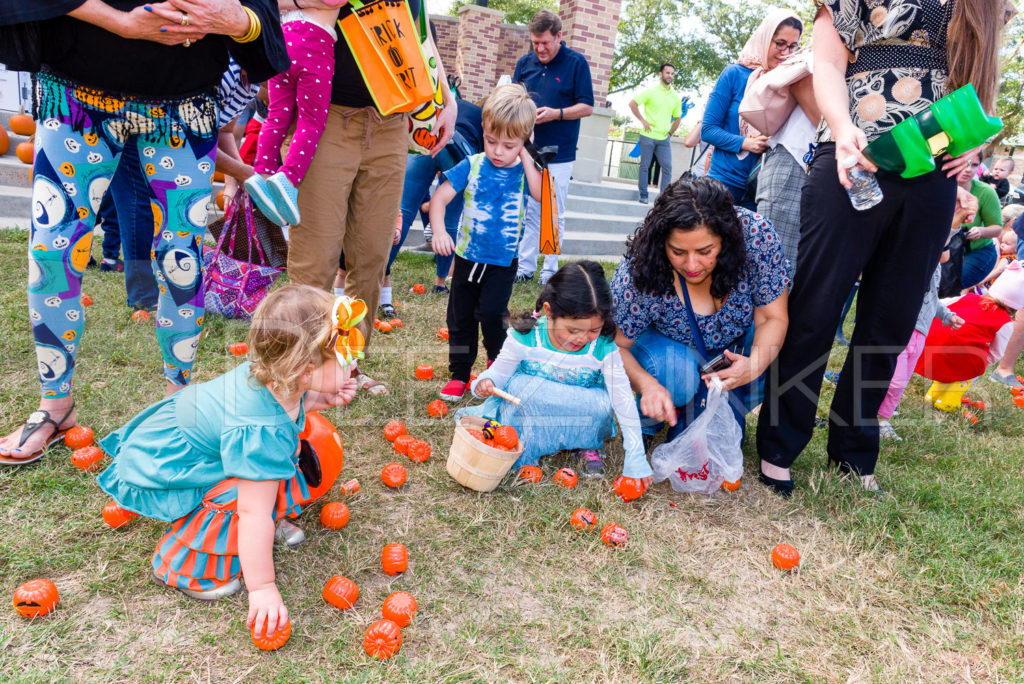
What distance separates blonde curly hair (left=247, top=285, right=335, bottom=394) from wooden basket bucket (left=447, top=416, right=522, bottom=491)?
0.90 metres

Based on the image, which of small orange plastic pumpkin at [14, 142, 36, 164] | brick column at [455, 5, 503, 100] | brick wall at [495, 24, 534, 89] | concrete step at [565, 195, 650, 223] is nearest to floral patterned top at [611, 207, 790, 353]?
small orange plastic pumpkin at [14, 142, 36, 164]

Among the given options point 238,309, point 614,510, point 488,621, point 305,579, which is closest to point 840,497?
point 614,510

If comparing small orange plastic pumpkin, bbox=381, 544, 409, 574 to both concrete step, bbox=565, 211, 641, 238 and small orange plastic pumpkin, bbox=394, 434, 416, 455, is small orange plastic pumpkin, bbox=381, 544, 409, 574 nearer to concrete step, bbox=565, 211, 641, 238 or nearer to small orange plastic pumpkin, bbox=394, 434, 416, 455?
small orange plastic pumpkin, bbox=394, 434, 416, 455

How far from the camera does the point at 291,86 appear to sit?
280 cm

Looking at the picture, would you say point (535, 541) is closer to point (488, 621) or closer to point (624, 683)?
point (488, 621)

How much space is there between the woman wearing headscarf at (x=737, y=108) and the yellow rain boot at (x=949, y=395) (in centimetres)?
180

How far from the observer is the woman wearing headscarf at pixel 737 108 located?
3.99 m

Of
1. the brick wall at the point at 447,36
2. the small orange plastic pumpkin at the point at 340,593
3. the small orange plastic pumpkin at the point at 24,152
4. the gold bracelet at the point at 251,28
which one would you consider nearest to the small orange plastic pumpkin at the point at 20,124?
the small orange plastic pumpkin at the point at 24,152

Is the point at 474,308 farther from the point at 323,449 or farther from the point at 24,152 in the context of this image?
the point at 24,152

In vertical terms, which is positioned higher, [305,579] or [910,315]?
[910,315]

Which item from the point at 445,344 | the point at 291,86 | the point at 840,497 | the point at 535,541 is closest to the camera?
the point at 535,541

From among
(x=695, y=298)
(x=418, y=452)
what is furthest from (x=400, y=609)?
(x=695, y=298)

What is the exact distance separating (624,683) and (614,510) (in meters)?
0.93

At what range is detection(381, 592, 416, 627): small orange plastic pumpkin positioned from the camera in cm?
206
